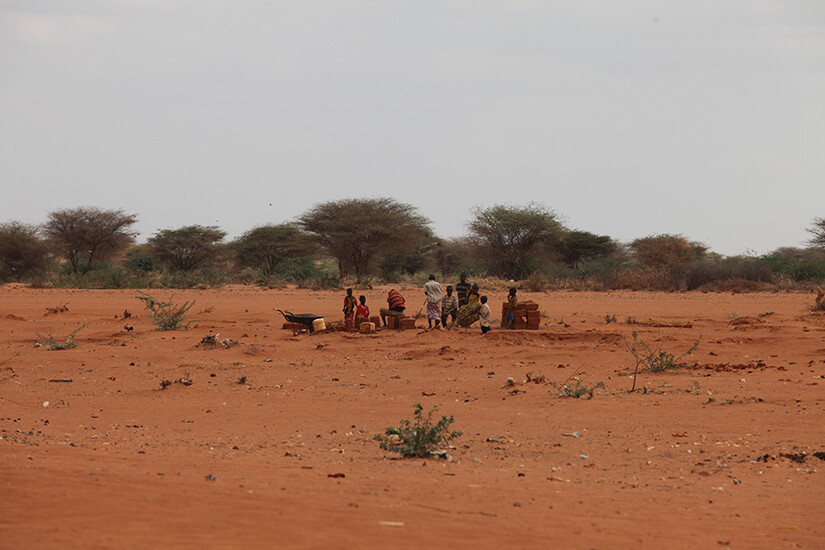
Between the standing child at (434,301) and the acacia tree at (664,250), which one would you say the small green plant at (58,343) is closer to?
the standing child at (434,301)

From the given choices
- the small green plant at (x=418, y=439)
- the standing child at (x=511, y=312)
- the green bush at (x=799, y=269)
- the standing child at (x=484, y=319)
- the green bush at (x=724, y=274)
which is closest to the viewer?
the small green plant at (x=418, y=439)

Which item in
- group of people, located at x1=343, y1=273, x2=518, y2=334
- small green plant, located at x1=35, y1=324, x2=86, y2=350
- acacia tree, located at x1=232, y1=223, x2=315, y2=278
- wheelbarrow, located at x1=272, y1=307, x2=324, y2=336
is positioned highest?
acacia tree, located at x1=232, y1=223, x2=315, y2=278

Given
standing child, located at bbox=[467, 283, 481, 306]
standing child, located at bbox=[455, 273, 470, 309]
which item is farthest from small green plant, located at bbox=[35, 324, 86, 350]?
standing child, located at bbox=[467, 283, 481, 306]

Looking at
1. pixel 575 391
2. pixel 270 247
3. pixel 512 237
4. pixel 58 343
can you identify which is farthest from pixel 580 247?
pixel 575 391

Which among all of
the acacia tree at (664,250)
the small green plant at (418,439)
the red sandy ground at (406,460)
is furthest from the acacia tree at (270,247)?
the small green plant at (418,439)

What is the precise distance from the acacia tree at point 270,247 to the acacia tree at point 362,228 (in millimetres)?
1185

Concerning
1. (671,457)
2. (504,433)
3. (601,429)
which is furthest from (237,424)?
(671,457)

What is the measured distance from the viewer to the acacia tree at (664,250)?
42.3 meters

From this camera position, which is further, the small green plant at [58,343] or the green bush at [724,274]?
the green bush at [724,274]

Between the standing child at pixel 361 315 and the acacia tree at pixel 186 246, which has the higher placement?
the acacia tree at pixel 186 246

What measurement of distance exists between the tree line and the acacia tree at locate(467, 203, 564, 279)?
0.17ft

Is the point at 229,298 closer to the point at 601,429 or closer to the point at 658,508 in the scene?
the point at 601,429

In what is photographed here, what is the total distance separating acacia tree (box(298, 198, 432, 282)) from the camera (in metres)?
44.4

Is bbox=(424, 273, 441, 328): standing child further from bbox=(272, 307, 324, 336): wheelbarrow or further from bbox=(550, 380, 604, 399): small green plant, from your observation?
bbox=(550, 380, 604, 399): small green plant
